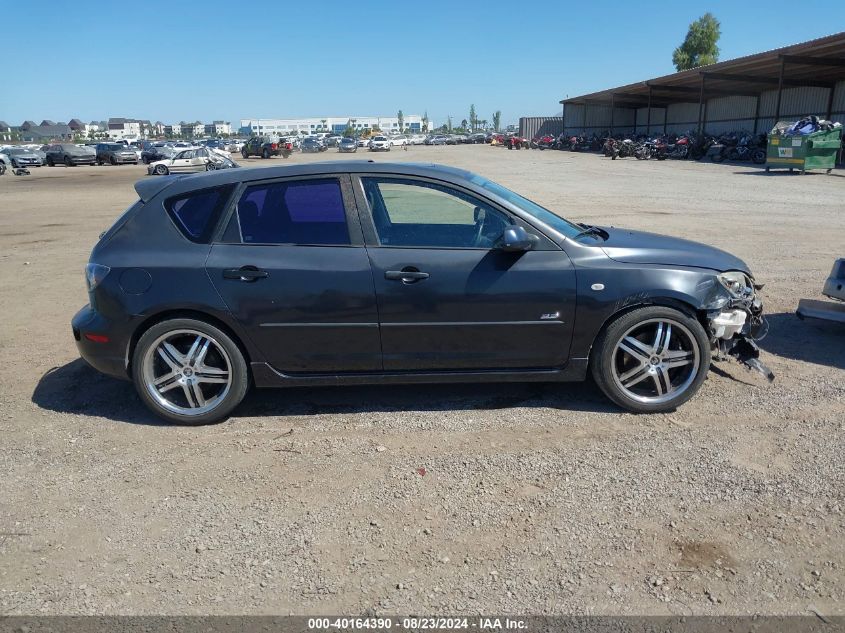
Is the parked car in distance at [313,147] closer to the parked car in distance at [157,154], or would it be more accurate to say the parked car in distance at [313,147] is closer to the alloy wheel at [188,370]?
the parked car in distance at [157,154]

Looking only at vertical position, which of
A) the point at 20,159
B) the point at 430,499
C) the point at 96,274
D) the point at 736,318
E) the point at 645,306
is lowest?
the point at 430,499

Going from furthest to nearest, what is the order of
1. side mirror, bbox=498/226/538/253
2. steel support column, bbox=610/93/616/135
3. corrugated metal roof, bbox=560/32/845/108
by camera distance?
steel support column, bbox=610/93/616/135 → corrugated metal roof, bbox=560/32/845/108 → side mirror, bbox=498/226/538/253

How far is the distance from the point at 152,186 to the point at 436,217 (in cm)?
194

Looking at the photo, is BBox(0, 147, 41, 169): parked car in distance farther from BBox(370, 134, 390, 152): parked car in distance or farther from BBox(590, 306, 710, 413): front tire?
BBox(590, 306, 710, 413): front tire

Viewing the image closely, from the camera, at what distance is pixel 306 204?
425cm

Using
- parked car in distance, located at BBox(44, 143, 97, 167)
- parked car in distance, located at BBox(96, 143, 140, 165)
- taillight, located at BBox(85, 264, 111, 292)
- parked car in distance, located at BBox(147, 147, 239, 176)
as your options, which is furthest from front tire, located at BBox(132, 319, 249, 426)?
parked car in distance, located at BBox(44, 143, 97, 167)

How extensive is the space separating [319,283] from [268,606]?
1979 mm

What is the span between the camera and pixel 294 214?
13.9 feet

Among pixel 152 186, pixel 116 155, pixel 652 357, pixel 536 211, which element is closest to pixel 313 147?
pixel 116 155

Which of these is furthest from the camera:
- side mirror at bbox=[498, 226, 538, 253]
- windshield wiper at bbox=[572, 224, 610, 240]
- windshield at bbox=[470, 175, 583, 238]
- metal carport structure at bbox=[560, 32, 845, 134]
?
metal carport structure at bbox=[560, 32, 845, 134]

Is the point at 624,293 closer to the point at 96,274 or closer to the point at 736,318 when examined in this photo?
the point at 736,318

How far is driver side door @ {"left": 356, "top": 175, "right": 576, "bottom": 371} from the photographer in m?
4.06

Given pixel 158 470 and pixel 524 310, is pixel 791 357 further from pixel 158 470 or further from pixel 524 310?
pixel 158 470

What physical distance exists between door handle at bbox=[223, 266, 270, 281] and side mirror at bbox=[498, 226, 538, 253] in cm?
149
